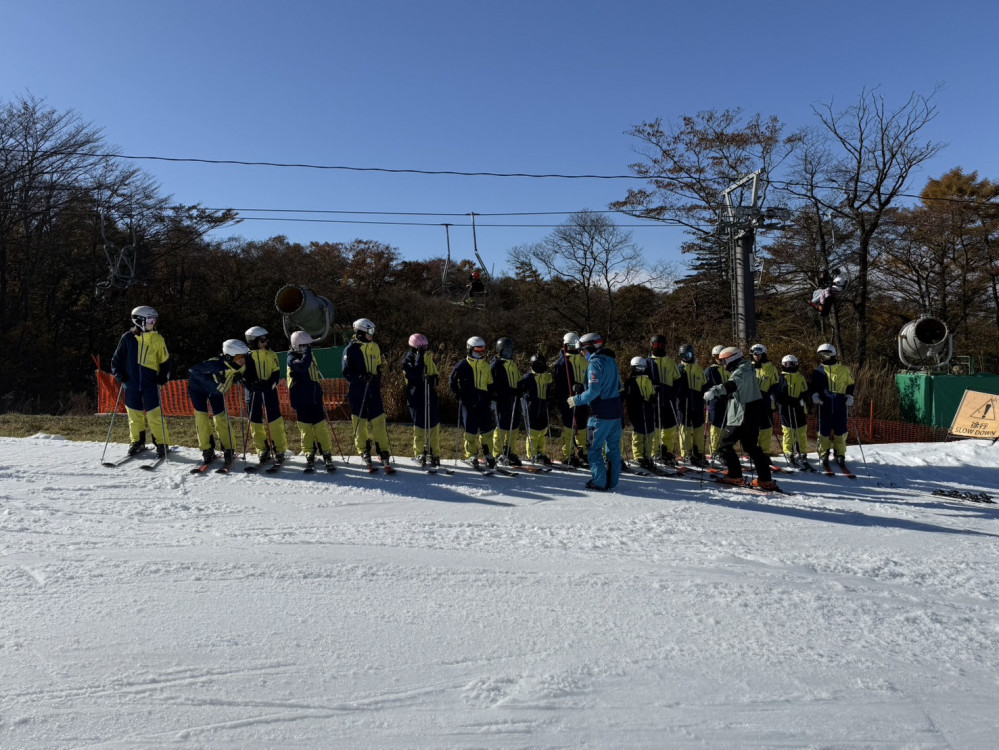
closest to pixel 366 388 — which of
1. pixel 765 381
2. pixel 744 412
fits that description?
pixel 744 412

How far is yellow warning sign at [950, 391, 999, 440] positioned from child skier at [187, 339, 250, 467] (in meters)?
14.5

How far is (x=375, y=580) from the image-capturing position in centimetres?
468

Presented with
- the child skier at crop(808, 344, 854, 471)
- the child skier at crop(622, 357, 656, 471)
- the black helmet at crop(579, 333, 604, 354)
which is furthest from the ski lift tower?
the black helmet at crop(579, 333, 604, 354)

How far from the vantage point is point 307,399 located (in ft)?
28.1

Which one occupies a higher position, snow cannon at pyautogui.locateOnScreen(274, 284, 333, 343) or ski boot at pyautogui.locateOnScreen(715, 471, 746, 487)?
snow cannon at pyautogui.locateOnScreen(274, 284, 333, 343)

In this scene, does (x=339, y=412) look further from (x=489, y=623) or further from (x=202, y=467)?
(x=489, y=623)

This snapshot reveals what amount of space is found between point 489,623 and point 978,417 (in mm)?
14343

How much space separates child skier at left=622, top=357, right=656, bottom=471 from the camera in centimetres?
961

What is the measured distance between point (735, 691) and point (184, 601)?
343 cm

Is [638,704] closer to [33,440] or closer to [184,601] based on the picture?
[184,601]

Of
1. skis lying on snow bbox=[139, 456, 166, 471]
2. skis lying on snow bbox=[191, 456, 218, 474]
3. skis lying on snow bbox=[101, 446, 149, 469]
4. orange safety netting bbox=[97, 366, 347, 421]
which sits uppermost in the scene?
orange safety netting bbox=[97, 366, 347, 421]

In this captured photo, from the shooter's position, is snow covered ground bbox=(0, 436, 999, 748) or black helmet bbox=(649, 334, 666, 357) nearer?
snow covered ground bbox=(0, 436, 999, 748)

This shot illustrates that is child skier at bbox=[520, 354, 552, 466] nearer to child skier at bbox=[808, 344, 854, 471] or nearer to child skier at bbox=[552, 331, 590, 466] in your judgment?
child skier at bbox=[552, 331, 590, 466]

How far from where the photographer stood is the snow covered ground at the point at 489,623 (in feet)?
9.77
